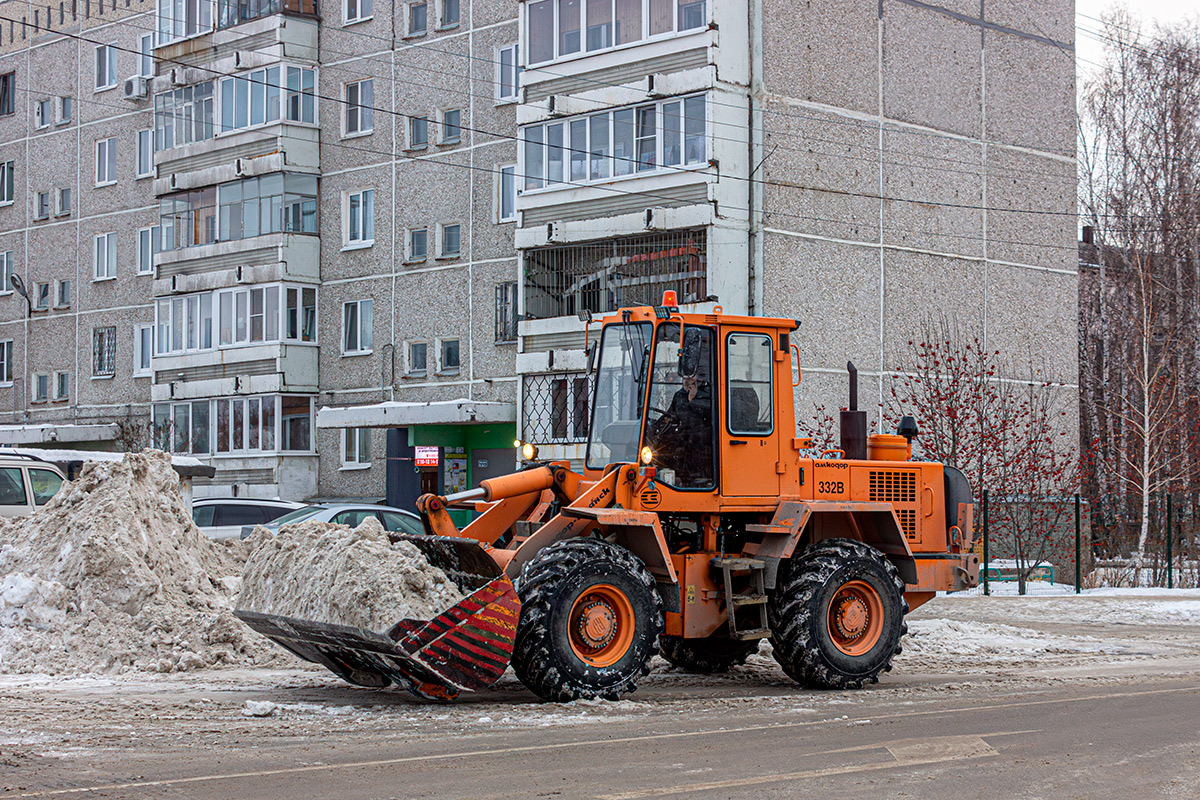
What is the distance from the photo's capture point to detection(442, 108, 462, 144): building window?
3538 centimetres

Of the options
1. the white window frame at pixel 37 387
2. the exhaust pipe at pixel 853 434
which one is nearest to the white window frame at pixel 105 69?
the white window frame at pixel 37 387

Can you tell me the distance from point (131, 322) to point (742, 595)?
35494 millimetres

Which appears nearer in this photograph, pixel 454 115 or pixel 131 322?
pixel 454 115

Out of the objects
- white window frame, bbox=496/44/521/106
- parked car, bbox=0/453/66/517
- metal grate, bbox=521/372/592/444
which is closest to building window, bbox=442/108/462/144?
white window frame, bbox=496/44/521/106

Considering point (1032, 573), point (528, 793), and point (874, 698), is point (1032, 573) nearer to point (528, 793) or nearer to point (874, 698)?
point (874, 698)

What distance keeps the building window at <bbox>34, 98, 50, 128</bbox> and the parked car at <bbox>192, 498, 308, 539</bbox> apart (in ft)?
91.7

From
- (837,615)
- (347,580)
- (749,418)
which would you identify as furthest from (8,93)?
(837,615)

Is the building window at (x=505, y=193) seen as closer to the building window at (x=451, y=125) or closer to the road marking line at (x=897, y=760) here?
the building window at (x=451, y=125)

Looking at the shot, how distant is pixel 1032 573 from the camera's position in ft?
82.8

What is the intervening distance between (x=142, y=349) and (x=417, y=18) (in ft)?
46.7

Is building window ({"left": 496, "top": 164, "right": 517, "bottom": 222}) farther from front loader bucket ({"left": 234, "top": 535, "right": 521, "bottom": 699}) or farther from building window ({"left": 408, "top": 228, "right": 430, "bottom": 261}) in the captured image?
front loader bucket ({"left": 234, "top": 535, "right": 521, "bottom": 699})

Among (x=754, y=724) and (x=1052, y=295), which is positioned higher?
(x=1052, y=295)

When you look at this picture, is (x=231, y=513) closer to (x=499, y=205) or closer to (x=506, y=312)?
(x=506, y=312)

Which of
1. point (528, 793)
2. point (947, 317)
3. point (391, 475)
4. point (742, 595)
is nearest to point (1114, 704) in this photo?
point (742, 595)
